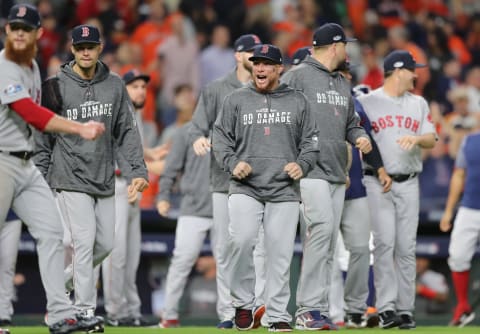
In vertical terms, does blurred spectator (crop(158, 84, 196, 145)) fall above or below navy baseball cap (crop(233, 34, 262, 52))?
below

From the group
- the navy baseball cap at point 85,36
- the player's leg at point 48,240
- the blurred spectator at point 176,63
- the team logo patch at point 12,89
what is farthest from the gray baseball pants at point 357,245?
the blurred spectator at point 176,63

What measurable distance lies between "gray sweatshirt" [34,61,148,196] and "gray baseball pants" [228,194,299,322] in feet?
2.68

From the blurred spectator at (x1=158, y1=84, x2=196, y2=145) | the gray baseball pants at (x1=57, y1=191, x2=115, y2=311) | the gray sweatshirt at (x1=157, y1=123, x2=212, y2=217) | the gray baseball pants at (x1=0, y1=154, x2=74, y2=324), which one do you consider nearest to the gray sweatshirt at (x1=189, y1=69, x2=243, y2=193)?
the gray sweatshirt at (x1=157, y1=123, x2=212, y2=217)

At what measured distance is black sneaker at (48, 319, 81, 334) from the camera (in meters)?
8.20

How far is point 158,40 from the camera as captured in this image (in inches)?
682

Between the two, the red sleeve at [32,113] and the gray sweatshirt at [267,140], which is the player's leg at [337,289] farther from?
the red sleeve at [32,113]

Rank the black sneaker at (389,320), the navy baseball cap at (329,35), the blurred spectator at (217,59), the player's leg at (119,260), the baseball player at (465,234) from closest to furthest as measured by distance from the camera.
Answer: the navy baseball cap at (329,35)
the black sneaker at (389,320)
the player's leg at (119,260)
the baseball player at (465,234)
the blurred spectator at (217,59)

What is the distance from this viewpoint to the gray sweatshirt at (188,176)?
1232cm

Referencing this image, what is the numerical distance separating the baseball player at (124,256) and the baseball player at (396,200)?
237 centimetres

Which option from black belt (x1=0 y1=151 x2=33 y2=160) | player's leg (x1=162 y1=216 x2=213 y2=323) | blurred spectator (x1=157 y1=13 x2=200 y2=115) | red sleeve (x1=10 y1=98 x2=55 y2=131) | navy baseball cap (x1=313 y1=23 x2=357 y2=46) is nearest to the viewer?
red sleeve (x1=10 y1=98 x2=55 y2=131)

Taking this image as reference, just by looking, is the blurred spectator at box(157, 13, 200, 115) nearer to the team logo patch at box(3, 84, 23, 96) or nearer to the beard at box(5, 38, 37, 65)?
the beard at box(5, 38, 37, 65)

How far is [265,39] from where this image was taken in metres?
18.0

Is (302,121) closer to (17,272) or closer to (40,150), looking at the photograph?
(40,150)

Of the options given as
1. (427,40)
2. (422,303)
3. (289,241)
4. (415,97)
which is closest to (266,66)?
(289,241)
